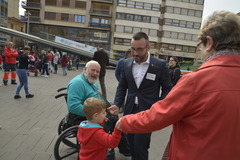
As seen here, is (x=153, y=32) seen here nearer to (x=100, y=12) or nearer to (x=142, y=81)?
(x=100, y=12)

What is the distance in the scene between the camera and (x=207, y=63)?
4.23ft

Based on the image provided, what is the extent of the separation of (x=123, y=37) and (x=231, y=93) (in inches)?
1654

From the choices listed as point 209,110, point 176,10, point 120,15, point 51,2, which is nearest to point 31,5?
point 51,2

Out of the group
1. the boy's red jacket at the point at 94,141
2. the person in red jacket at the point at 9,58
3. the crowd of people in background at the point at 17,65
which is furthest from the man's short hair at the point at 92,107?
the person in red jacket at the point at 9,58

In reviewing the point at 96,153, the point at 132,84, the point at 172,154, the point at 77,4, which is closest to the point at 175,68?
the point at 132,84

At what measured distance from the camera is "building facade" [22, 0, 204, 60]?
4091 cm

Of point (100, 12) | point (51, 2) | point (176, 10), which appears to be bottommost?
point (100, 12)

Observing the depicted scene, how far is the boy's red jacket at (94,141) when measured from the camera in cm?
209

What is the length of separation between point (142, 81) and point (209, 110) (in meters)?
1.59

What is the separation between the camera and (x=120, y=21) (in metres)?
Result: 42.1

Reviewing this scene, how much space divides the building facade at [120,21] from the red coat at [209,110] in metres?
39.2

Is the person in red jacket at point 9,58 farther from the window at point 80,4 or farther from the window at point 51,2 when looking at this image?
the window at point 51,2

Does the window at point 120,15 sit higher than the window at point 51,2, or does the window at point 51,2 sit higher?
the window at point 51,2

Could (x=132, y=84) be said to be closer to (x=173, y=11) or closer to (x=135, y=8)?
(x=135, y=8)
